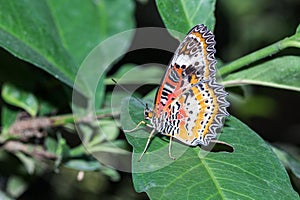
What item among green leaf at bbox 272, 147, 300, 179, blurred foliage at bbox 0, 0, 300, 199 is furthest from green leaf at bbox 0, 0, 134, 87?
green leaf at bbox 272, 147, 300, 179

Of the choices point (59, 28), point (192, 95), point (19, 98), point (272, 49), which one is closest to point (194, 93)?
point (192, 95)

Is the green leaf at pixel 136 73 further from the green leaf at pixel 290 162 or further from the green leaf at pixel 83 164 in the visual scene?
the green leaf at pixel 290 162

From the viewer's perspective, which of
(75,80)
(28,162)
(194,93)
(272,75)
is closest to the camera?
(194,93)

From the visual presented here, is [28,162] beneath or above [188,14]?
beneath

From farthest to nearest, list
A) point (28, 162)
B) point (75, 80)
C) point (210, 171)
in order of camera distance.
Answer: point (28, 162) < point (75, 80) < point (210, 171)

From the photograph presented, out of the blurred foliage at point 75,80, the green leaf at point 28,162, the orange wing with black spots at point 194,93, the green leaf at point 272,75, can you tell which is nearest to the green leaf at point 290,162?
the blurred foliage at point 75,80

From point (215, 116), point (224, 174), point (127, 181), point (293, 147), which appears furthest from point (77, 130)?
point (293, 147)

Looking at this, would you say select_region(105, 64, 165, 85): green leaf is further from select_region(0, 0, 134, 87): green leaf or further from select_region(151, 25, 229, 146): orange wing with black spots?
select_region(151, 25, 229, 146): orange wing with black spots

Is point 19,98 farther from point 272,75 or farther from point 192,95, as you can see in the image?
point 272,75
